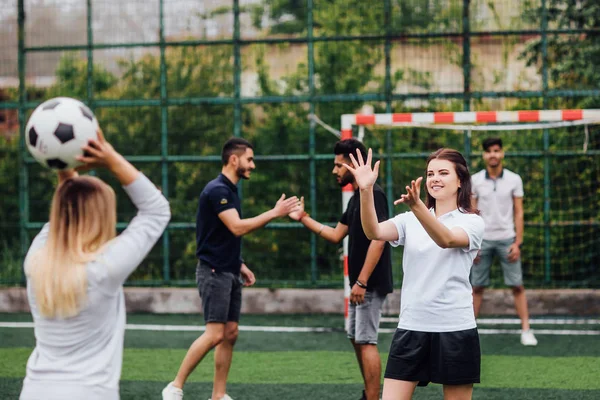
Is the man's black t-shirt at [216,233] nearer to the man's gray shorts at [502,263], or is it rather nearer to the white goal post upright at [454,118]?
the white goal post upright at [454,118]

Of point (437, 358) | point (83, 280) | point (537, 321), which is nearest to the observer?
point (83, 280)

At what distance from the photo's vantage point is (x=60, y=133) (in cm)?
329

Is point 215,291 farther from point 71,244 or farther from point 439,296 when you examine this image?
point 71,244

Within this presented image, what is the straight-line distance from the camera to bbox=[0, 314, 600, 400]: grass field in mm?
6773

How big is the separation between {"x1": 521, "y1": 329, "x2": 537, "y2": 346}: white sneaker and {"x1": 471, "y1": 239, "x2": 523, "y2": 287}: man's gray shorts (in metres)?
0.49

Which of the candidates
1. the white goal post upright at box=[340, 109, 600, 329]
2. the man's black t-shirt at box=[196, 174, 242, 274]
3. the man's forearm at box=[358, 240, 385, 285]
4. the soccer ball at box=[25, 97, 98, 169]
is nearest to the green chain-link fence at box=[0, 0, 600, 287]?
the white goal post upright at box=[340, 109, 600, 329]

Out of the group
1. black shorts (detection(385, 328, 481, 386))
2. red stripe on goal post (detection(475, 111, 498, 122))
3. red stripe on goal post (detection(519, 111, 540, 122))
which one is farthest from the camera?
red stripe on goal post (detection(475, 111, 498, 122))

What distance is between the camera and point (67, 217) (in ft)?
10.8

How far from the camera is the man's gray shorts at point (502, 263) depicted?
28.9 ft

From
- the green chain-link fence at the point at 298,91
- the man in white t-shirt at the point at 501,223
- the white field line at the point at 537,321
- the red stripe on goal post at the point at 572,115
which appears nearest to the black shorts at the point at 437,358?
the man in white t-shirt at the point at 501,223

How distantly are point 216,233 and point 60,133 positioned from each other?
3143mm

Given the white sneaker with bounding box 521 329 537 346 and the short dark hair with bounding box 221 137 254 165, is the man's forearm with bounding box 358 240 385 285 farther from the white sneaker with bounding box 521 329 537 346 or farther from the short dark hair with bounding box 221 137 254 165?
the white sneaker with bounding box 521 329 537 346

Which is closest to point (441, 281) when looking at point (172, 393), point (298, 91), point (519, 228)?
point (172, 393)

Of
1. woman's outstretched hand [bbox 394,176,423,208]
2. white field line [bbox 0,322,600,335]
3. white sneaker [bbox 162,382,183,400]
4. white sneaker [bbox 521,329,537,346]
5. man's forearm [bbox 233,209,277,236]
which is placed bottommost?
white field line [bbox 0,322,600,335]
